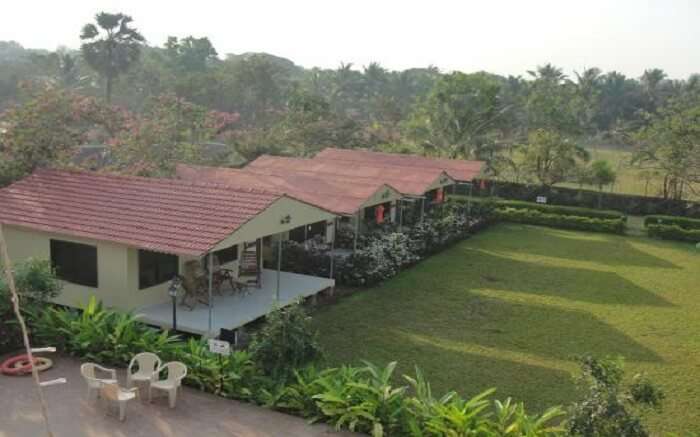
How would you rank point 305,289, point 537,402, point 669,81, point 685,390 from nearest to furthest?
point 537,402 → point 685,390 → point 305,289 → point 669,81

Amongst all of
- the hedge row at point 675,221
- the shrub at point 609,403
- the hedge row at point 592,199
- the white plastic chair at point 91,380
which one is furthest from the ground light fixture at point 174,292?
the hedge row at point 675,221

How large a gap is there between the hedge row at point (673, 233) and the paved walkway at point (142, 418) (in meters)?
26.8

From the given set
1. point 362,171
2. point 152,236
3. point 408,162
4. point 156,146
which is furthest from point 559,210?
point 152,236

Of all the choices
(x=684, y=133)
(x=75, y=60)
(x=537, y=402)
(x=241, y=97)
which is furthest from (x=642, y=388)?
(x=75, y=60)

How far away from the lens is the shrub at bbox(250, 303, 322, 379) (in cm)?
1101

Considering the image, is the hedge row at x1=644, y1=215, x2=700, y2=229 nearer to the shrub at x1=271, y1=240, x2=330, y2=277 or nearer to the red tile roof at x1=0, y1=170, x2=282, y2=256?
the shrub at x1=271, y1=240, x2=330, y2=277

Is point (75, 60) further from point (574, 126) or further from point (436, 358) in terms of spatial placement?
point (436, 358)

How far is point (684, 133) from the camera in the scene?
36188 millimetres

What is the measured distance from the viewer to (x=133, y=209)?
1571 centimetres

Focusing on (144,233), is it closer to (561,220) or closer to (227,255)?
(227,255)

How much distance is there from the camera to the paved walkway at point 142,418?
9.92 m

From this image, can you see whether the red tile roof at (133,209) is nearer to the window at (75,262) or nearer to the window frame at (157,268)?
the window at (75,262)

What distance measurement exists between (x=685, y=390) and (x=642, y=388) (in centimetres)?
602

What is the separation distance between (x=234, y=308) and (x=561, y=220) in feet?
76.4
